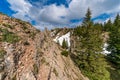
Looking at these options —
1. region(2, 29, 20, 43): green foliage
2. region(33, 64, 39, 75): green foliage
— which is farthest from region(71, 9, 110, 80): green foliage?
region(2, 29, 20, 43): green foliage

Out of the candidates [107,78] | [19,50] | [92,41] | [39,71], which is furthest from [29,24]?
[107,78]

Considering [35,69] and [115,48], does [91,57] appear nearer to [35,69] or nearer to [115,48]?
[35,69]

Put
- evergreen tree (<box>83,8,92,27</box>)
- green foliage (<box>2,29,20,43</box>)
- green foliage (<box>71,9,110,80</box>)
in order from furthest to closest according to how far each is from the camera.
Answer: evergreen tree (<box>83,8,92,27</box>) < green foliage (<box>71,9,110,80</box>) < green foliage (<box>2,29,20,43</box>)

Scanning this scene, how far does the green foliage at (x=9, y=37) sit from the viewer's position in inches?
687

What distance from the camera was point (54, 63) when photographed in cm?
2020

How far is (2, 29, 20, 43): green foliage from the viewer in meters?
17.5

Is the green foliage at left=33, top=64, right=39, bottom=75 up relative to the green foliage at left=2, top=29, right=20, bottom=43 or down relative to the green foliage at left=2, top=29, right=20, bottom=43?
down

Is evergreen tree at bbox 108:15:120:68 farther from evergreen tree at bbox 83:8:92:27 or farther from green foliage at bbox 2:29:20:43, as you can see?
green foliage at bbox 2:29:20:43

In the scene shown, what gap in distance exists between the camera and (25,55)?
55.8 feet

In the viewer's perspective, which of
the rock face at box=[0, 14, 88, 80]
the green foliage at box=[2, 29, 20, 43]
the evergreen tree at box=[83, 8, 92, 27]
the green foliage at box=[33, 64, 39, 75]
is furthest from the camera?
the evergreen tree at box=[83, 8, 92, 27]

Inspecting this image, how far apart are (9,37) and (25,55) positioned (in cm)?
250

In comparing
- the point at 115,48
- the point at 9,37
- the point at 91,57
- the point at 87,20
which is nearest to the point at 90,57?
the point at 91,57

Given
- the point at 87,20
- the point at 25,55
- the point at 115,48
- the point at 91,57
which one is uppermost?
the point at 87,20

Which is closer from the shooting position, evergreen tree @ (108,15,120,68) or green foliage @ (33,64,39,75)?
green foliage @ (33,64,39,75)
